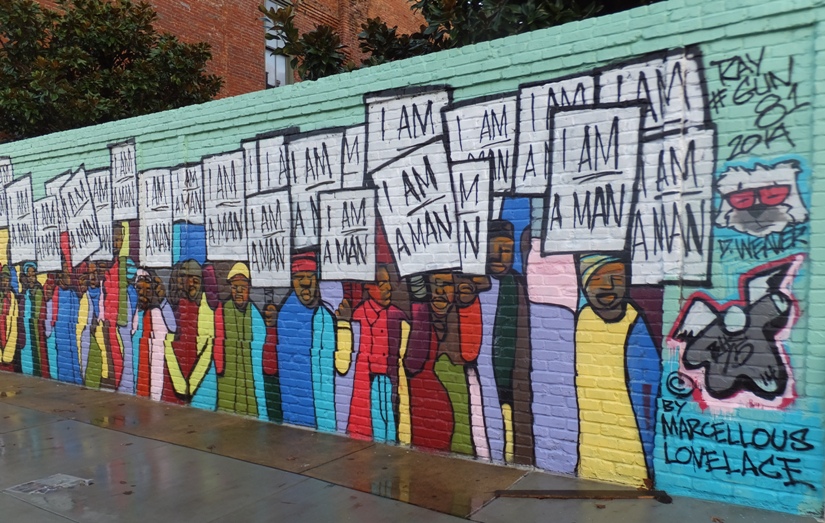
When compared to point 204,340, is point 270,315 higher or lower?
higher

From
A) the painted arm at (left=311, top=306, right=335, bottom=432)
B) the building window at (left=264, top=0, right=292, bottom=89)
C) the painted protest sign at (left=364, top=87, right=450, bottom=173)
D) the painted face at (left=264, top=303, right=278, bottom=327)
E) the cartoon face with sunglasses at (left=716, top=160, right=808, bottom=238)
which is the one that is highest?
the building window at (left=264, top=0, right=292, bottom=89)

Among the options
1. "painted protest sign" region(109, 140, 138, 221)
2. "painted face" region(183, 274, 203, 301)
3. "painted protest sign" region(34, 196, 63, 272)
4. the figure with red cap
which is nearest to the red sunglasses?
the figure with red cap

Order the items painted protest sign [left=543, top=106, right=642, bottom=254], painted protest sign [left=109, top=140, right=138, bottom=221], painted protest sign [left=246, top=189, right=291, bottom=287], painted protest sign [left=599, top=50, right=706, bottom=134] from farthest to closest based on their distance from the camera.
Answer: painted protest sign [left=109, top=140, right=138, bottom=221]
painted protest sign [left=246, top=189, right=291, bottom=287]
painted protest sign [left=543, top=106, right=642, bottom=254]
painted protest sign [left=599, top=50, right=706, bottom=134]

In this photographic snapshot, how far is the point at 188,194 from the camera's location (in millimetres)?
7273

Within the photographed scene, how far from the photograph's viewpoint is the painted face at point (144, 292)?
25.4 ft

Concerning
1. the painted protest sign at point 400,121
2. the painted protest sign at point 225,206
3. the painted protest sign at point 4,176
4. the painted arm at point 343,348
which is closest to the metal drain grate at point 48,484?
the painted arm at point 343,348

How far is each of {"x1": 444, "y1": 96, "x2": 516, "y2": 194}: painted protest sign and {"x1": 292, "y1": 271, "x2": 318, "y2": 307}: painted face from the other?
1.91m

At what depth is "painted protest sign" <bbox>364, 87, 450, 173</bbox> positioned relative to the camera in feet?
17.7

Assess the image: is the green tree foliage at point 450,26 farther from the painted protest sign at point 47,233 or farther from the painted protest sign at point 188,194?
the painted protest sign at point 47,233

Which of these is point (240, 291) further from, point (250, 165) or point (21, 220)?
point (21, 220)

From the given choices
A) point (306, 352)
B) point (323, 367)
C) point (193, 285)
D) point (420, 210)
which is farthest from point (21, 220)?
point (420, 210)

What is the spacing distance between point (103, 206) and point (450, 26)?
5.08m

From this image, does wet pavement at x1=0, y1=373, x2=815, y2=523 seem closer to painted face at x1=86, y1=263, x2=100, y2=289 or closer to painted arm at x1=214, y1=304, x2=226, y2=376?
painted arm at x1=214, y1=304, x2=226, y2=376

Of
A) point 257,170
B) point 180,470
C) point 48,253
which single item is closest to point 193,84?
point 48,253
